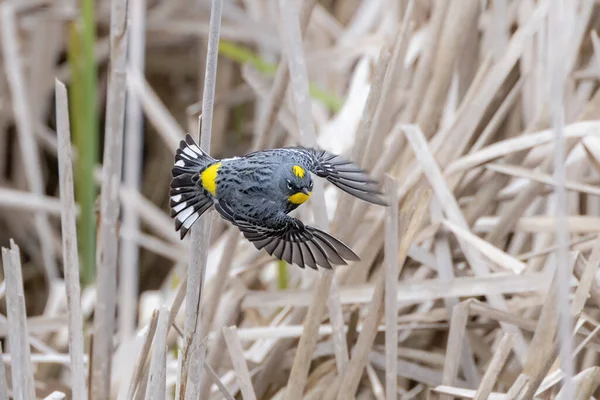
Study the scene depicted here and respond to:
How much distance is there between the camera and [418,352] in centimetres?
141

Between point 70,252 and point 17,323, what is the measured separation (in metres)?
0.14

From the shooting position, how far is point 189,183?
108 centimetres

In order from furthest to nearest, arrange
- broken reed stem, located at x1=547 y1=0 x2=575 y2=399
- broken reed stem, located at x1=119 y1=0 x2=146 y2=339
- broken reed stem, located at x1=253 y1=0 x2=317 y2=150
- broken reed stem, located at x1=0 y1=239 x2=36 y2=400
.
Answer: broken reed stem, located at x1=119 y1=0 x2=146 y2=339
broken reed stem, located at x1=253 y1=0 x2=317 y2=150
broken reed stem, located at x1=0 y1=239 x2=36 y2=400
broken reed stem, located at x1=547 y1=0 x2=575 y2=399

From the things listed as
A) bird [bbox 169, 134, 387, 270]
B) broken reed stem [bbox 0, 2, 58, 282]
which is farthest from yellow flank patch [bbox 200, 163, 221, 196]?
broken reed stem [bbox 0, 2, 58, 282]

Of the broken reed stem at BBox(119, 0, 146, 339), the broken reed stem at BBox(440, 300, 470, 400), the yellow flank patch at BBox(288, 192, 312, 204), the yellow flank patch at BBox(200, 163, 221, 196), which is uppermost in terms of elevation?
the broken reed stem at BBox(119, 0, 146, 339)

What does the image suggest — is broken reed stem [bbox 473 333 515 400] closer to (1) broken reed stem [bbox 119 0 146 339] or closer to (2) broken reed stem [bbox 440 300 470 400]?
(2) broken reed stem [bbox 440 300 470 400]

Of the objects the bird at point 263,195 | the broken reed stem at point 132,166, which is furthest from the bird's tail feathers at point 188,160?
the broken reed stem at point 132,166

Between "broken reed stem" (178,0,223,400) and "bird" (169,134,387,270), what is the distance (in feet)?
0.09

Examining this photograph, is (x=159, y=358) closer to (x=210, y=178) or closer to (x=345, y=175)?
(x=210, y=178)

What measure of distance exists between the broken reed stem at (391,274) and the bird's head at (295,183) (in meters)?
0.13

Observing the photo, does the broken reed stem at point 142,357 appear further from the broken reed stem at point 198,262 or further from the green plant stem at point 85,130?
the green plant stem at point 85,130

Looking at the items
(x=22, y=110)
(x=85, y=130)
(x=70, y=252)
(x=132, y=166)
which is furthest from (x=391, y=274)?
(x=22, y=110)

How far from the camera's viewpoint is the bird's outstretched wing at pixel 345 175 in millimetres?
1079

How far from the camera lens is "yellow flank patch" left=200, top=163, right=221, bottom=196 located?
3.47ft
